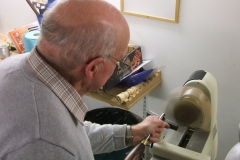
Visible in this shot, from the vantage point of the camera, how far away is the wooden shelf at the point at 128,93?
1.57 m

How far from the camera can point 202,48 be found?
60.0 inches

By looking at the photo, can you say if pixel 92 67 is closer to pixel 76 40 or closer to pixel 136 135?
pixel 76 40

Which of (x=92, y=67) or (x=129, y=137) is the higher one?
(x=92, y=67)

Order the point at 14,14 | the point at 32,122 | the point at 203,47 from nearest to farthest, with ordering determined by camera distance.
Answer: the point at 32,122
the point at 203,47
the point at 14,14

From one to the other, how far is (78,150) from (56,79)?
205mm

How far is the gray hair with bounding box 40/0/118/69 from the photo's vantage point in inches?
27.7

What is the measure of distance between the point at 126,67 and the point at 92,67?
2.80 feet

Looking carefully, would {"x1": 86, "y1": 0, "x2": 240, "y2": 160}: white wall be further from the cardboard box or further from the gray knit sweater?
the gray knit sweater

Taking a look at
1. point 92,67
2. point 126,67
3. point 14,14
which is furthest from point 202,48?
point 14,14

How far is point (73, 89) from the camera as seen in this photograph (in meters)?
0.80

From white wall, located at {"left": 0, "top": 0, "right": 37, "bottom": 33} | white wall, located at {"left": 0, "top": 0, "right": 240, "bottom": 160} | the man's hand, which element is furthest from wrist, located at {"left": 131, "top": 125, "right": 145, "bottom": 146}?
white wall, located at {"left": 0, "top": 0, "right": 37, "bottom": 33}

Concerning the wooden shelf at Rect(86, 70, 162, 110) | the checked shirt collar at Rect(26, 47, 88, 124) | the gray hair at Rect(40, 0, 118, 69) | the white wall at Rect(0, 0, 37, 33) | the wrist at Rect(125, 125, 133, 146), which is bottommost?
the wooden shelf at Rect(86, 70, 162, 110)

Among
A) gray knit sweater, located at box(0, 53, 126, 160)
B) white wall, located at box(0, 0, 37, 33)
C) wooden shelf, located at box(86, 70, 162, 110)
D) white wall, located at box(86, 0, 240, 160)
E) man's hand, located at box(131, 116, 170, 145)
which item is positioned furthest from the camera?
white wall, located at box(0, 0, 37, 33)

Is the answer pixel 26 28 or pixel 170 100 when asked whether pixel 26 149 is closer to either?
pixel 170 100
